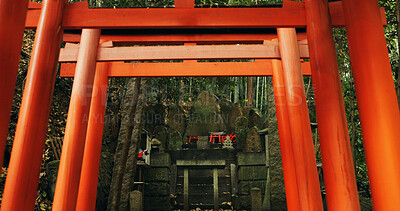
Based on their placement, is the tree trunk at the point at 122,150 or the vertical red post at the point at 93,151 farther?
the tree trunk at the point at 122,150

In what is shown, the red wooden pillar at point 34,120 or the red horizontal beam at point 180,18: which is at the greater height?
the red horizontal beam at point 180,18

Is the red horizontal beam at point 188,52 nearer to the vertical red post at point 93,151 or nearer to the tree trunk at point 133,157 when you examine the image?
the vertical red post at point 93,151

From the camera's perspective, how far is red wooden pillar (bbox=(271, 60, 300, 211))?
4270mm

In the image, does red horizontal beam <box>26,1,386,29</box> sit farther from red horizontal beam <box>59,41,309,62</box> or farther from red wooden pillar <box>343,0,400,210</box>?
red horizontal beam <box>59,41,309,62</box>

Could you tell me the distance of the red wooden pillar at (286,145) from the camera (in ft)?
14.0

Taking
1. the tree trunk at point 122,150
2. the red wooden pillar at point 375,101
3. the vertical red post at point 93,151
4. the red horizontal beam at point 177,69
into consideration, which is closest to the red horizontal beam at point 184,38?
the red horizontal beam at point 177,69

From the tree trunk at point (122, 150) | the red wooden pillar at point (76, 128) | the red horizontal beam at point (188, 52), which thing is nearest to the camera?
the red wooden pillar at point (76, 128)

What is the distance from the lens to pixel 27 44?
8.17 m

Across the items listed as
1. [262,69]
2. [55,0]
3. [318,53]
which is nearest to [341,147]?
[318,53]

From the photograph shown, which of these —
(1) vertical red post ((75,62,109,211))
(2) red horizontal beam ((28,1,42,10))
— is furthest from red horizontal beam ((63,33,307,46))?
(2) red horizontal beam ((28,1,42,10))

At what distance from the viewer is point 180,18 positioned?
302 cm

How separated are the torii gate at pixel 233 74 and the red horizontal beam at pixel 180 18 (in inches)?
0.4

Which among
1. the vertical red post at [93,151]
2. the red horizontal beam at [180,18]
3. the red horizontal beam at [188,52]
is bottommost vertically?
the vertical red post at [93,151]

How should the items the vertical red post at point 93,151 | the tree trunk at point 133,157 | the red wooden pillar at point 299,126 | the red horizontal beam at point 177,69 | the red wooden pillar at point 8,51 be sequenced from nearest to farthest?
the red wooden pillar at point 8,51, the red wooden pillar at point 299,126, the vertical red post at point 93,151, the red horizontal beam at point 177,69, the tree trunk at point 133,157
